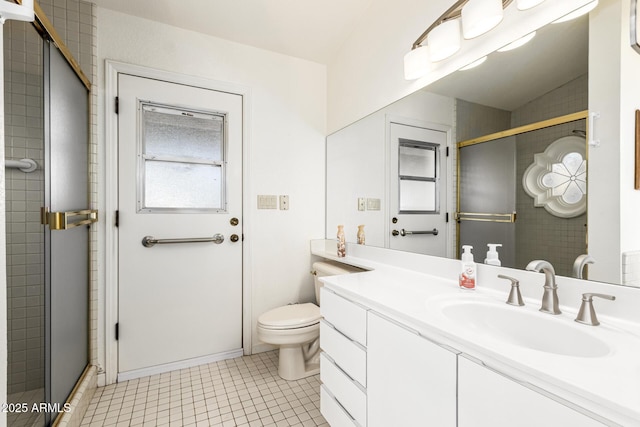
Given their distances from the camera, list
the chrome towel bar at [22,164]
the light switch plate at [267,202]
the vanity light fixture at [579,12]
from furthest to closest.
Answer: the light switch plate at [267,202] < the chrome towel bar at [22,164] < the vanity light fixture at [579,12]

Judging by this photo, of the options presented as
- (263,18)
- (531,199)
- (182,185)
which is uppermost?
(263,18)

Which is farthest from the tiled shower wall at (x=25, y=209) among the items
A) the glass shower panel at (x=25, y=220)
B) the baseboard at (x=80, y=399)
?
the baseboard at (x=80, y=399)

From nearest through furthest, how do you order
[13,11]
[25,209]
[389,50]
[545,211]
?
[13,11], [545,211], [25,209], [389,50]

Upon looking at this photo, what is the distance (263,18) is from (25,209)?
1676 millimetres

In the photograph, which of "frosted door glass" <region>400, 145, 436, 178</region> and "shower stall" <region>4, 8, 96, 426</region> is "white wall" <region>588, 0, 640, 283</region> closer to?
"frosted door glass" <region>400, 145, 436, 178</region>

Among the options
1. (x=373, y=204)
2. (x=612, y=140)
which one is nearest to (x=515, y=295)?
(x=612, y=140)

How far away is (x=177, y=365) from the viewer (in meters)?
1.93

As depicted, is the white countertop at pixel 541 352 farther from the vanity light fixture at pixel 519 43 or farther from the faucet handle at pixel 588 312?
the vanity light fixture at pixel 519 43

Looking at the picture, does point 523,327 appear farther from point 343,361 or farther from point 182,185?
point 182,185

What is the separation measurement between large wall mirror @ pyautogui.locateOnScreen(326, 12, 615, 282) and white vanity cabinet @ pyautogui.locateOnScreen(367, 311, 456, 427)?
1.77 feet

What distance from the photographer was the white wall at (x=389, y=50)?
103 cm

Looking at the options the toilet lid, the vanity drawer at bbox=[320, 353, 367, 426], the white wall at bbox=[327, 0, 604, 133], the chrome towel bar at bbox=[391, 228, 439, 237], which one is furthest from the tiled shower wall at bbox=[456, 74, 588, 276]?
the toilet lid

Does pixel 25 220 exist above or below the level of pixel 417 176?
below

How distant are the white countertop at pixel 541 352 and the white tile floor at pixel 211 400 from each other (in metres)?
0.87
